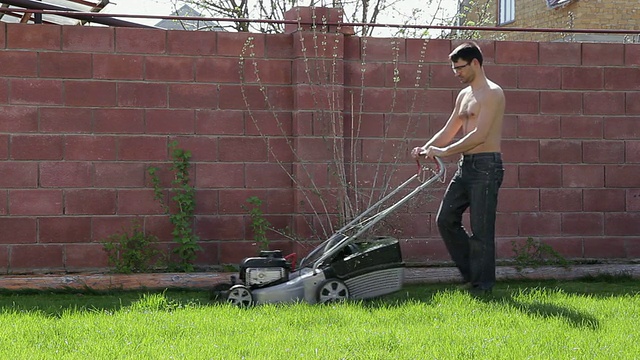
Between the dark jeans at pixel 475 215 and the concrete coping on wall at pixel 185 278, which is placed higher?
the dark jeans at pixel 475 215

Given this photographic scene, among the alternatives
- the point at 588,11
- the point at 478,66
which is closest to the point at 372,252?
the point at 478,66

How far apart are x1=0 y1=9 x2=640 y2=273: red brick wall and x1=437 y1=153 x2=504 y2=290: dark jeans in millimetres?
1249

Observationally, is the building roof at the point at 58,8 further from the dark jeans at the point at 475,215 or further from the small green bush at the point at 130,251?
the dark jeans at the point at 475,215

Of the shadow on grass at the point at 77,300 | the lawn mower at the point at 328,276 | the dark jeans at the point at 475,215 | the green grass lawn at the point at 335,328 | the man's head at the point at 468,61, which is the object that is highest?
the man's head at the point at 468,61

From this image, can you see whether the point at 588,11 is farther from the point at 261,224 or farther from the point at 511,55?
the point at 261,224

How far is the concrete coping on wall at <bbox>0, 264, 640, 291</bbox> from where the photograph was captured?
7121 millimetres

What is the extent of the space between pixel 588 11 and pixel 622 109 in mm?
10934

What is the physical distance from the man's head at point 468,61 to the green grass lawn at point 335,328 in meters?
1.46

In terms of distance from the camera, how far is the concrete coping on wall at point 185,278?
7121mm

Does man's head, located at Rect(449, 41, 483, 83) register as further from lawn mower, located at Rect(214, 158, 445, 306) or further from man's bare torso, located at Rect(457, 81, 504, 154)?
lawn mower, located at Rect(214, 158, 445, 306)

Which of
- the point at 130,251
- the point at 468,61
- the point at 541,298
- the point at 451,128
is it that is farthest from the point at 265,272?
the point at 468,61

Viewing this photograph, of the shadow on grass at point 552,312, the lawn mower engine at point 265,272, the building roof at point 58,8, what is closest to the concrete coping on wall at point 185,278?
the lawn mower engine at point 265,272

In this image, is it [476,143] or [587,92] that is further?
[587,92]

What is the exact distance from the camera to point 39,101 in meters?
7.50
